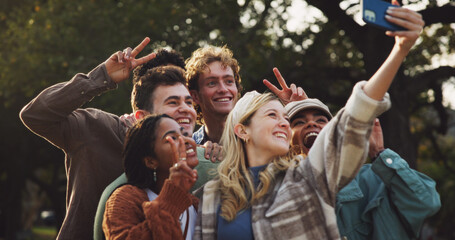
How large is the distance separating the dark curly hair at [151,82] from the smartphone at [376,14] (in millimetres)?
1743

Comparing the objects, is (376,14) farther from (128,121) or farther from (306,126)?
(128,121)

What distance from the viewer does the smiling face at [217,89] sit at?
4.85 meters

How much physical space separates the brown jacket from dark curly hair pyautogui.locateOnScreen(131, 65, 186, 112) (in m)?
0.28

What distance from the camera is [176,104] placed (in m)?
3.96

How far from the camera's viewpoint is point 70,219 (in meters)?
3.79

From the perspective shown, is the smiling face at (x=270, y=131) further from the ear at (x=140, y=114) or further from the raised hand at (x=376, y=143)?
the ear at (x=140, y=114)

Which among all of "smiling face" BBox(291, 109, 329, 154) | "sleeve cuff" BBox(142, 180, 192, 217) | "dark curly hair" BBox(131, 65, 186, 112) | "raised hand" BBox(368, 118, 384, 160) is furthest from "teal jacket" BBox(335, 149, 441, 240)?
"dark curly hair" BBox(131, 65, 186, 112)

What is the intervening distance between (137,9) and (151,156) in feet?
36.1

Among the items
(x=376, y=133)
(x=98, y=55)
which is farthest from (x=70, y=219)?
(x=98, y=55)

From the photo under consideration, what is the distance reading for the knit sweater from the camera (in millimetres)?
2900

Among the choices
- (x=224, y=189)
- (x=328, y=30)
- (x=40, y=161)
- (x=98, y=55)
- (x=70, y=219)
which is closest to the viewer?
(x=224, y=189)

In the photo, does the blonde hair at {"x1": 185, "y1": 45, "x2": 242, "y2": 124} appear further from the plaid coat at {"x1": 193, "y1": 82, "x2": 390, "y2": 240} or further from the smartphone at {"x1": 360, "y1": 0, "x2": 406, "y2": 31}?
the smartphone at {"x1": 360, "y1": 0, "x2": 406, "y2": 31}

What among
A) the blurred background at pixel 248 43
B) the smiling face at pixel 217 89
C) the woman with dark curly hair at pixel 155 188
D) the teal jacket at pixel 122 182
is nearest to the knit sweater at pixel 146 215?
the woman with dark curly hair at pixel 155 188

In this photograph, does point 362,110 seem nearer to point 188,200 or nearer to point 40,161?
point 188,200
